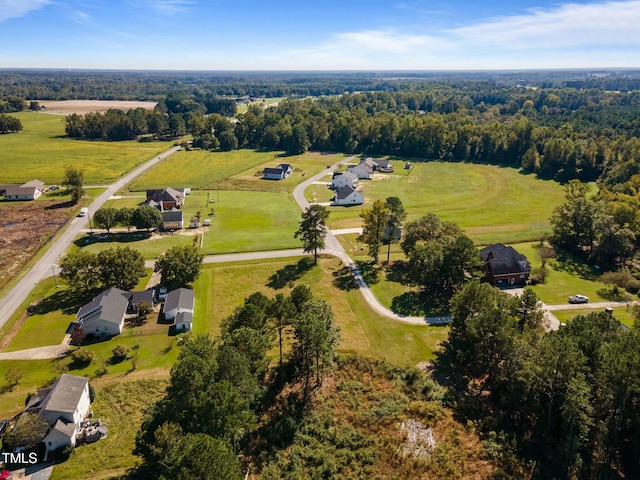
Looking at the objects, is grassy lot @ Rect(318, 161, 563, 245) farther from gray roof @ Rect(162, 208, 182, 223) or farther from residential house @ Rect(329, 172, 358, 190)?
gray roof @ Rect(162, 208, 182, 223)

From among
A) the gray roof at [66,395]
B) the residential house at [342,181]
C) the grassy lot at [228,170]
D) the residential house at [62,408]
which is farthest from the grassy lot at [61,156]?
the residential house at [62,408]

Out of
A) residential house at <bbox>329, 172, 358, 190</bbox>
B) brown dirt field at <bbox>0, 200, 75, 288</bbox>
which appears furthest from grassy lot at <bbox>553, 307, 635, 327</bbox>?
brown dirt field at <bbox>0, 200, 75, 288</bbox>

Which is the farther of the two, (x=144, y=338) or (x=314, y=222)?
(x=314, y=222)

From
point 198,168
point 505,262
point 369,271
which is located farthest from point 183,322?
point 198,168

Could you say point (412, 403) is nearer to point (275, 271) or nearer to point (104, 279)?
point (275, 271)

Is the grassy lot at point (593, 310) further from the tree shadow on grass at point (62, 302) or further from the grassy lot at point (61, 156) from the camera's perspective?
the grassy lot at point (61, 156)

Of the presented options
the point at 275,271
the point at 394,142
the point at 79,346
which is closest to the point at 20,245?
the point at 79,346
